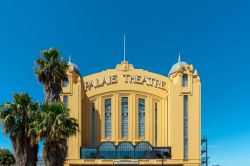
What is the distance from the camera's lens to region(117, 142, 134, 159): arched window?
75.7 metres

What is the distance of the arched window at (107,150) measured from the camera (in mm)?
75938

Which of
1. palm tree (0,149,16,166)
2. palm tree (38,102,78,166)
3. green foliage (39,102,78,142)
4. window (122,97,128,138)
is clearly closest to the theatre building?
window (122,97,128,138)

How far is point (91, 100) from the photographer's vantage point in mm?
80875

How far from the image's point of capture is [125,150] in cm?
7644

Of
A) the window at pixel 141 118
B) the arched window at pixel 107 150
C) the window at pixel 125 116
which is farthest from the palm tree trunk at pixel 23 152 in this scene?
the window at pixel 141 118

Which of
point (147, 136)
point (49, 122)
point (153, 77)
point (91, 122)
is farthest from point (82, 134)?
point (49, 122)

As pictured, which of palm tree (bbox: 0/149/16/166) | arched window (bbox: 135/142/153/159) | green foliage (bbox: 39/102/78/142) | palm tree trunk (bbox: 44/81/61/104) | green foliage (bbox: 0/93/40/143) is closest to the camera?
green foliage (bbox: 39/102/78/142)

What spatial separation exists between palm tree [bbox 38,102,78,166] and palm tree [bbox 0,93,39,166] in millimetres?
1234

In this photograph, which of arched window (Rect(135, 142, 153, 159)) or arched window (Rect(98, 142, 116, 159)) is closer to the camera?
arched window (Rect(135, 142, 153, 159))

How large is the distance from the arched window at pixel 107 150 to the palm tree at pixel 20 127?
44563 millimetres

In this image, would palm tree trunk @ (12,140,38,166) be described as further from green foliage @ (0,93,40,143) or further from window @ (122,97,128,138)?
window @ (122,97,128,138)

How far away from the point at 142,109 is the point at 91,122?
1152 centimetres

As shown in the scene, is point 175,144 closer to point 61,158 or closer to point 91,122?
point 91,122

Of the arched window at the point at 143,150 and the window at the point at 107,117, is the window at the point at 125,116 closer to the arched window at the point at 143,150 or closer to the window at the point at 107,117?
the window at the point at 107,117
